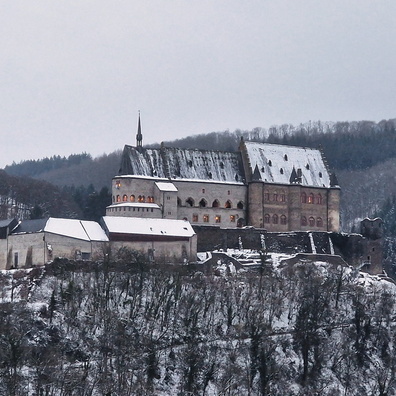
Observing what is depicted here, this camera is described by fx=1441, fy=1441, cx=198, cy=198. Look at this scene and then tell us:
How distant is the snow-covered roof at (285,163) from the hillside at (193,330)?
13.6 meters

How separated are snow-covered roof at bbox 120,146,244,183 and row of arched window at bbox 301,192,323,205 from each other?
5.51m

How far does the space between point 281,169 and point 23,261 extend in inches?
1107

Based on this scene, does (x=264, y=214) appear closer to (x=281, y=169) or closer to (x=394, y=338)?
(x=281, y=169)

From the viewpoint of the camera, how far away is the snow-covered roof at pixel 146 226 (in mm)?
108181

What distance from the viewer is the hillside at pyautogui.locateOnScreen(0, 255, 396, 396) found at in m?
94.3

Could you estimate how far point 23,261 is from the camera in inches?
4104

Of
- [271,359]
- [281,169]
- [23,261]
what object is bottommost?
[271,359]

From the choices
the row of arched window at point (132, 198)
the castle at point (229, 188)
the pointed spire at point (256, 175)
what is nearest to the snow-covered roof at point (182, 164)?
the castle at point (229, 188)

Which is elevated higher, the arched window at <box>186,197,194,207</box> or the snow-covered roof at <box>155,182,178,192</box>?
the snow-covered roof at <box>155,182,178,192</box>

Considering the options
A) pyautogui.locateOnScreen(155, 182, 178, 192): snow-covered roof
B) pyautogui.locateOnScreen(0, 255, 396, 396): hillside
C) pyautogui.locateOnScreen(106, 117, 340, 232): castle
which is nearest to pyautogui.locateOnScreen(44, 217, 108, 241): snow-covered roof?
pyautogui.locateOnScreen(0, 255, 396, 396): hillside

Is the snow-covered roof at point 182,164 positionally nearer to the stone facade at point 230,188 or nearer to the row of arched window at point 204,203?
the stone facade at point 230,188

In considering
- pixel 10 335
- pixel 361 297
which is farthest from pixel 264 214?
pixel 10 335

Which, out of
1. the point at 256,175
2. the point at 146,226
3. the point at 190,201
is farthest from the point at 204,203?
the point at 146,226

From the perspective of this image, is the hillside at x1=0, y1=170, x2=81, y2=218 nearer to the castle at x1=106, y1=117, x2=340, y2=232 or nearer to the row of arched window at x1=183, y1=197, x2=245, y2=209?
the castle at x1=106, y1=117, x2=340, y2=232
